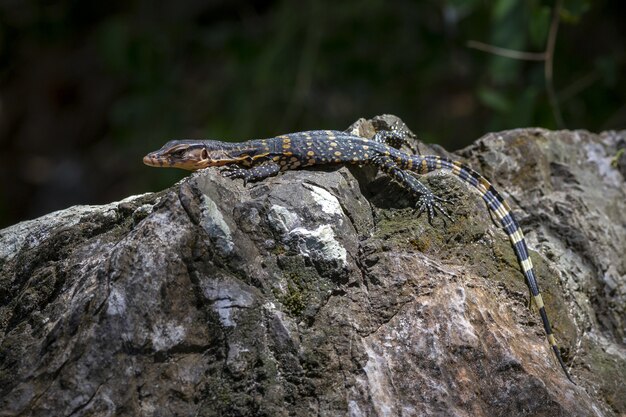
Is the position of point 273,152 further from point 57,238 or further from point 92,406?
point 92,406

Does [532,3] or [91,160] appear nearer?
[532,3]

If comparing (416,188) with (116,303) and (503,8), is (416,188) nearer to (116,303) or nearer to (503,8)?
(116,303)

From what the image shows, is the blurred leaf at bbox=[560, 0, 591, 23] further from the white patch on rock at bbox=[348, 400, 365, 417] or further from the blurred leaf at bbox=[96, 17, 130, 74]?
the blurred leaf at bbox=[96, 17, 130, 74]

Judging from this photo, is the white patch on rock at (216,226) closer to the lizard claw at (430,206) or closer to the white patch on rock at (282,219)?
the white patch on rock at (282,219)

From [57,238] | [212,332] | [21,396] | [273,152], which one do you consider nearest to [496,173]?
[273,152]

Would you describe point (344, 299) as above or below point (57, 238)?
below

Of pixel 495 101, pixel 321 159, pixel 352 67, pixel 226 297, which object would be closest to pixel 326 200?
pixel 321 159
